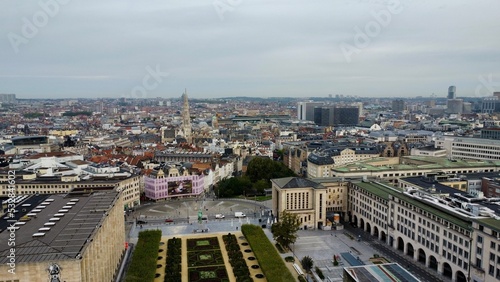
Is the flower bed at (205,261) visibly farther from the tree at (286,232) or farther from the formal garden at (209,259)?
the tree at (286,232)

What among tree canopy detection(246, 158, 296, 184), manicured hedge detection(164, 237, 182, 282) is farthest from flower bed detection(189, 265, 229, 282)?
tree canopy detection(246, 158, 296, 184)

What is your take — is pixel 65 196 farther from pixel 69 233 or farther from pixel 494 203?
pixel 494 203

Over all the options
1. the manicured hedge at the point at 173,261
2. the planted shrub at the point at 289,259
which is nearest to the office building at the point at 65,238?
the manicured hedge at the point at 173,261

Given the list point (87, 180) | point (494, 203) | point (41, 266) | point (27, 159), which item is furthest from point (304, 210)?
point (27, 159)

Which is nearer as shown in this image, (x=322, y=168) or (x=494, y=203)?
(x=494, y=203)

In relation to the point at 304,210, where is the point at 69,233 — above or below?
above

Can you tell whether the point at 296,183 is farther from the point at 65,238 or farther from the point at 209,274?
the point at 65,238
